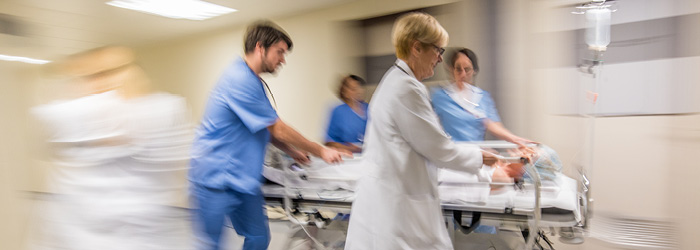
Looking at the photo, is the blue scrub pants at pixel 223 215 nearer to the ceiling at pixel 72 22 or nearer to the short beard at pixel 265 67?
the short beard at pixel 265 67

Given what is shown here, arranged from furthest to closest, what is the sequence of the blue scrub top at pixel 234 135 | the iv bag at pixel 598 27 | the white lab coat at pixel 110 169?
the iv bag at pixel 598 27, the blue scrub top at pixel 234 135, the white lab coat at pixel 110 169

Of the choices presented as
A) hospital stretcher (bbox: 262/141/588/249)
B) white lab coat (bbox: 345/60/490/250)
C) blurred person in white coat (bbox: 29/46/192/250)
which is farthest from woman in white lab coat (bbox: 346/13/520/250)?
blurred person in white coat (bbox: 29/46/192/250)

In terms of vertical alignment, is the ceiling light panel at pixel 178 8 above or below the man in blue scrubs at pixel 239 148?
above

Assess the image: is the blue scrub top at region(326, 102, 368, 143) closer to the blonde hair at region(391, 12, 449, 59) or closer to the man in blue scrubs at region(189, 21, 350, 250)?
the man in blue scrubs at region(189, 21, 350, 250)

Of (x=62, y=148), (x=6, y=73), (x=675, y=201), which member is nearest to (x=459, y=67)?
(x=675, y=201)

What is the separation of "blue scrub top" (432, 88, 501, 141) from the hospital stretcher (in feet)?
1.63

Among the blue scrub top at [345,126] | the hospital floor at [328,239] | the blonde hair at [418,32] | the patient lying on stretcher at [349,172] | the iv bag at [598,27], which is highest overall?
the iv bag at [598,27]

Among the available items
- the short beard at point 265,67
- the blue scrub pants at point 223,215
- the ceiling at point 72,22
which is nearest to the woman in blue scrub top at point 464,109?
the short beard at point 265,67

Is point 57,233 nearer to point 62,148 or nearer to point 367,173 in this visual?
point 62,148

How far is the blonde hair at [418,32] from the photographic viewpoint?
1.28 m

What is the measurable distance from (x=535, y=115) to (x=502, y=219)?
131cm

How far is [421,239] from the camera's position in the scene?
1.25 meters

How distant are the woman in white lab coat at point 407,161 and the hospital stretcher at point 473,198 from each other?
13 centimetres

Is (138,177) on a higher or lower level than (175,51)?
lower
